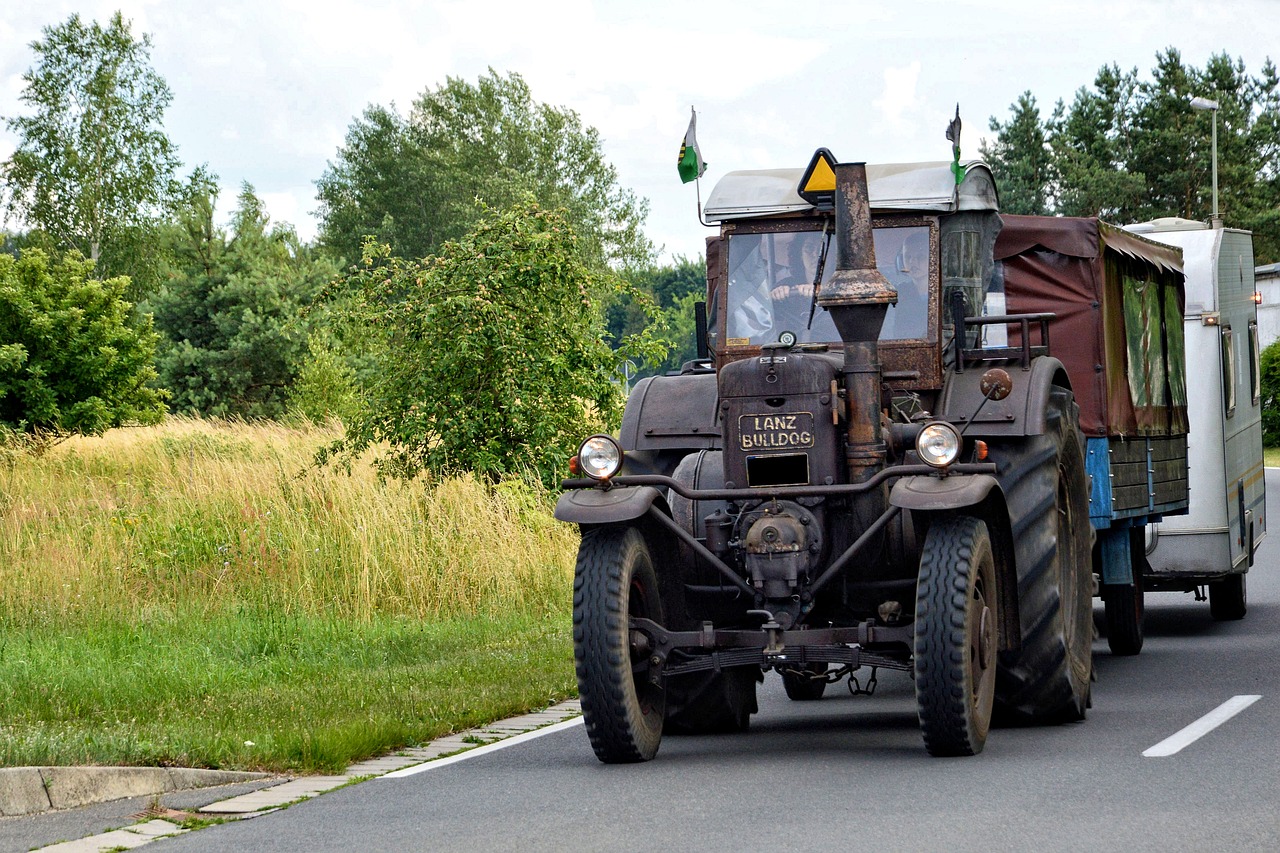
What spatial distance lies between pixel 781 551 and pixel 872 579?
2.17ft

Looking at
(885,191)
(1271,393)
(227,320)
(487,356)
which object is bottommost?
(487,356)

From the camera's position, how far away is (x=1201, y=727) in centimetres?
924

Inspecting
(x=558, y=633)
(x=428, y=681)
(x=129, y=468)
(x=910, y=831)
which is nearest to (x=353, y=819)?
(x=910, y=831)

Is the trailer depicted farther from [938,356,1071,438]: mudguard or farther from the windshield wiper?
the windshield wiper

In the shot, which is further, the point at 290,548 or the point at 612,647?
the point at 290,548

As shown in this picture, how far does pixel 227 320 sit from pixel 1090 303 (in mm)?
43573

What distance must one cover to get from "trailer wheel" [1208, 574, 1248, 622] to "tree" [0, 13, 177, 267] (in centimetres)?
4909

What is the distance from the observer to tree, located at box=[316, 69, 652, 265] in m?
74.4

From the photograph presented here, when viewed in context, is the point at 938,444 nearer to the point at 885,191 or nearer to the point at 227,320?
the point at 885,191

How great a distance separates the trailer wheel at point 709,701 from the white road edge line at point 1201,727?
2057 millimetres

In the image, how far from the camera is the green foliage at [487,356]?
19.0 m

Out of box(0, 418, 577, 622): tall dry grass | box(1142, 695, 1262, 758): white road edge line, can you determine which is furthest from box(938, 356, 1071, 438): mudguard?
box(0, 418, 577, 622): tall dry grass

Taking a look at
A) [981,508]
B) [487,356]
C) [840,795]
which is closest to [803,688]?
[981,508]

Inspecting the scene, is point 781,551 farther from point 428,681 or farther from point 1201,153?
point 1201,153
